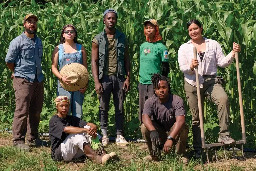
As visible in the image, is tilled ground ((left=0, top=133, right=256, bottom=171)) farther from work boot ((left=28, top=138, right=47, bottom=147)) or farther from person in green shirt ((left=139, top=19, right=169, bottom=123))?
work boot ((left=28, top=138, right=47, bottom=147))

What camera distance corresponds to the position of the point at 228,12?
7.62 m

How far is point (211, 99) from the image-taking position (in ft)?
23.3

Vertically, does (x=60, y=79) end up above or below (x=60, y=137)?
above

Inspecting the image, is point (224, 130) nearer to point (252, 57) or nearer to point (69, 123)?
point (252, 57)

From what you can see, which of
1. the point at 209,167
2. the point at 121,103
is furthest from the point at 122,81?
the point at 209,167

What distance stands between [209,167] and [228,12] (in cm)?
246

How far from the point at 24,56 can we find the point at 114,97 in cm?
149

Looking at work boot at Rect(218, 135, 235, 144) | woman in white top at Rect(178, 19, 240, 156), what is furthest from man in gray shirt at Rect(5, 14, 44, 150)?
work boot at Rect(218, 135, 235, 144)

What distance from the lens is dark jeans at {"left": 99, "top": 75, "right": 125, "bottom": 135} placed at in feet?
26.7

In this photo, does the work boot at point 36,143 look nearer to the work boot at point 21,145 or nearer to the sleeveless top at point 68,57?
the work boot at point 21,145

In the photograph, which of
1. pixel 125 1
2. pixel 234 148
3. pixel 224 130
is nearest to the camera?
pixel 224 130

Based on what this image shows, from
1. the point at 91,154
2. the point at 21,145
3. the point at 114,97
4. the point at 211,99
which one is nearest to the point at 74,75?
the point at 114,97

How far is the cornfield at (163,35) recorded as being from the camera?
7688 mm

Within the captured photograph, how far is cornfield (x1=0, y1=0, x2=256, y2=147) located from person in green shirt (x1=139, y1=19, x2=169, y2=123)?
10.7 inches
